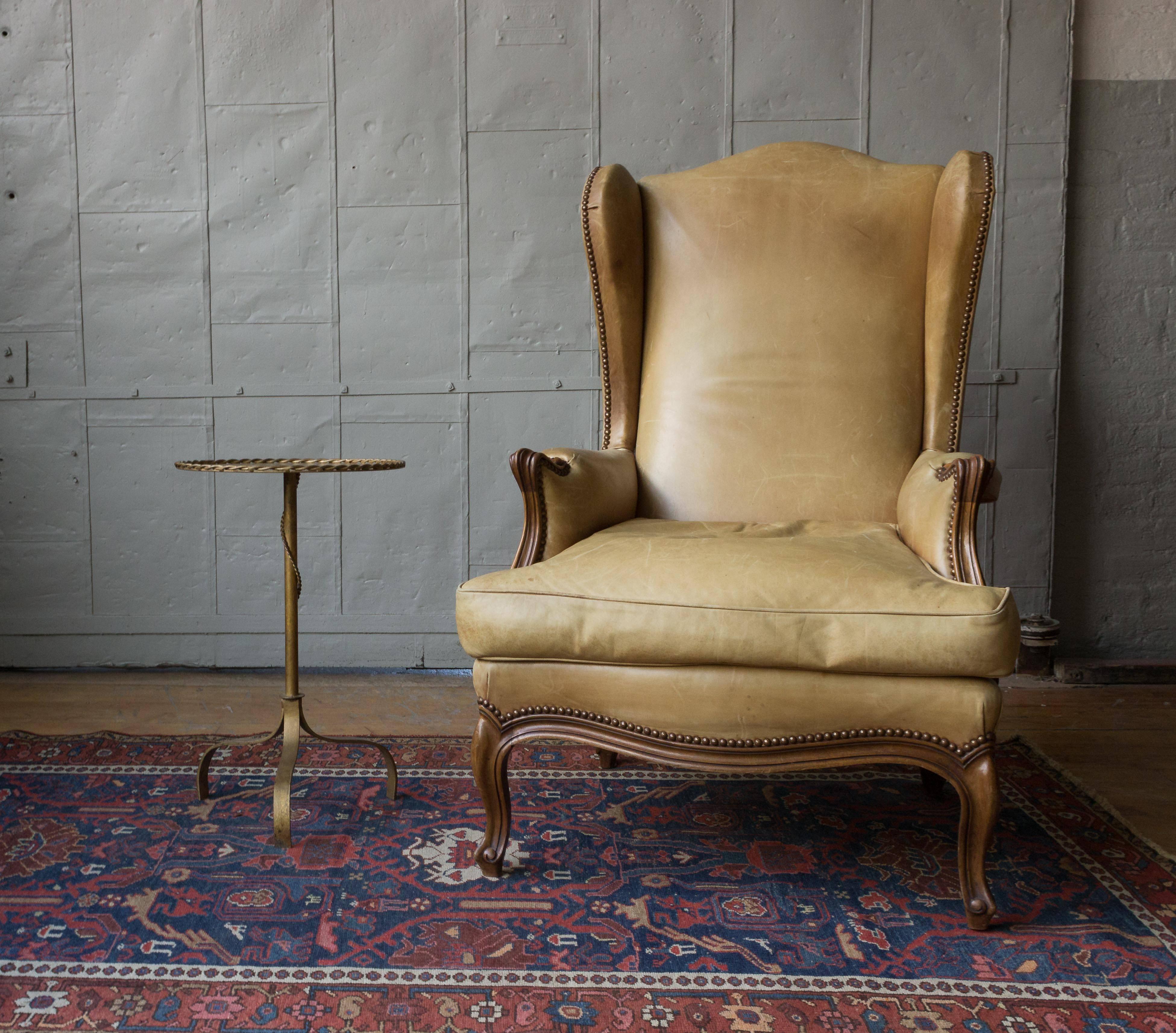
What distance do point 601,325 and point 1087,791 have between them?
4.39ft

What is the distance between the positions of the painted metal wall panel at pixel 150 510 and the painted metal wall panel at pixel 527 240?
35.5 inches

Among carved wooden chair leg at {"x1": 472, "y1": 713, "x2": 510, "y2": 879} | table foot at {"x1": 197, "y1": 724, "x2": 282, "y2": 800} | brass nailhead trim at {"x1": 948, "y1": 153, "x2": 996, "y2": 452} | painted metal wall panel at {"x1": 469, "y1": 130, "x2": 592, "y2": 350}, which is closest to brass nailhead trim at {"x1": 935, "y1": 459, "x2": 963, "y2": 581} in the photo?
brass nailhead trim at {"x1": 948, "y1": 153, "x2": 996, "y2": 452}

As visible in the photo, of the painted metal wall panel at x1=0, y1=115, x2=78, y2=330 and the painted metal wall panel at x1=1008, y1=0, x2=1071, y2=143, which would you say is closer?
the painted metal wall panel at x1=1008, y1=0, x2=1071, y2=143

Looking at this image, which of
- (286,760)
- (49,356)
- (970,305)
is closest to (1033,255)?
(970,305)

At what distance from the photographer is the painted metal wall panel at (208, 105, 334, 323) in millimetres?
2646

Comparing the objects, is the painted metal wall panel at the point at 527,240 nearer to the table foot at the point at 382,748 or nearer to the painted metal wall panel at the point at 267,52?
the painted metal wall panel at the point at 267,52

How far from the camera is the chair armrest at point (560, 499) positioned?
156 centimetres

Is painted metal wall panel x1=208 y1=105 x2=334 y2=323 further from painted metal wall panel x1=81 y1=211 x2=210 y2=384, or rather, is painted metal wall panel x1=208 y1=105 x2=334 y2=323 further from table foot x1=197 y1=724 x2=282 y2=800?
table foot x1=197 y1=724 x2=282 y2=800

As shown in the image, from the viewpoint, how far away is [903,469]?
73.8 inches

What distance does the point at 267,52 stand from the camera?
2.62m

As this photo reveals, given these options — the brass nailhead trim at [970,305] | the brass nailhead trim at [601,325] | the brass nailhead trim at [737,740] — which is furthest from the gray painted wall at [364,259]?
the brass nailhead trim at [737,740]

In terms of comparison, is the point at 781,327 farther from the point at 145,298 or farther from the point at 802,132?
the point at 145,298

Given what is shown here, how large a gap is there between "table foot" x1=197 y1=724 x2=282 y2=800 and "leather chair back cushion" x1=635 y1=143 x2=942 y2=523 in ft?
2.82

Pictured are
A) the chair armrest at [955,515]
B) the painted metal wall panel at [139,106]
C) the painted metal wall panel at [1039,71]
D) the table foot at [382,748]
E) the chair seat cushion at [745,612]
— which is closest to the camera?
the chair seat cushion at [745,612]
